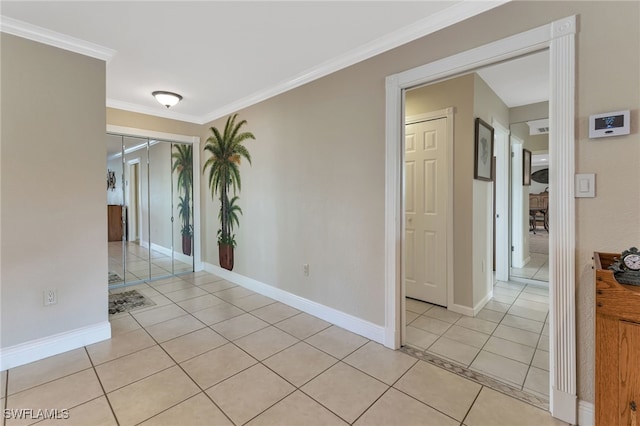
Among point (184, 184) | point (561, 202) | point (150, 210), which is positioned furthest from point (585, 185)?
point (150, 210)

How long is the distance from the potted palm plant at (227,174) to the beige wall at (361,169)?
0.72 ft

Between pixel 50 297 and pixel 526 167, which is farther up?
pixel 526 167

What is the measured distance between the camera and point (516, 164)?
401cm

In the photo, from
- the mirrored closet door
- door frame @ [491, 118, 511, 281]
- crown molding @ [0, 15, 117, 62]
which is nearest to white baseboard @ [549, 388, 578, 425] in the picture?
door frame @ [491, 118, 511, 281]

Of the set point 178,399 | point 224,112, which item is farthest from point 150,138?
point 178,399

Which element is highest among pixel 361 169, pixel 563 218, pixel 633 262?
pixel 361 169

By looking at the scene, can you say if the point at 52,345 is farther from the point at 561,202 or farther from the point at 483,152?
the point at 483,152

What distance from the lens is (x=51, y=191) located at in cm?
239

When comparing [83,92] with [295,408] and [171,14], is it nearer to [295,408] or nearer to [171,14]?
[171,14]

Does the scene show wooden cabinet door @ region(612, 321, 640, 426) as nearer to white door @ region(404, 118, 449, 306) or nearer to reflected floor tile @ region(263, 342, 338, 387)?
reflected floor tile @ region(263, 342, 338, 387)

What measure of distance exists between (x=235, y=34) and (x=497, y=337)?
3.47 m

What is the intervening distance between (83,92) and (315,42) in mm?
2063

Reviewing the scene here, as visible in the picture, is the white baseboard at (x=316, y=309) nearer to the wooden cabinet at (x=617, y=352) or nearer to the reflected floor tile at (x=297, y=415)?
the reflected floor tile at (x=297, y=415)

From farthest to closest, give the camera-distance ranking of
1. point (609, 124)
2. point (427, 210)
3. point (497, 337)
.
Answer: point (427, 210)
point (497, 337)
point (609, 124)
